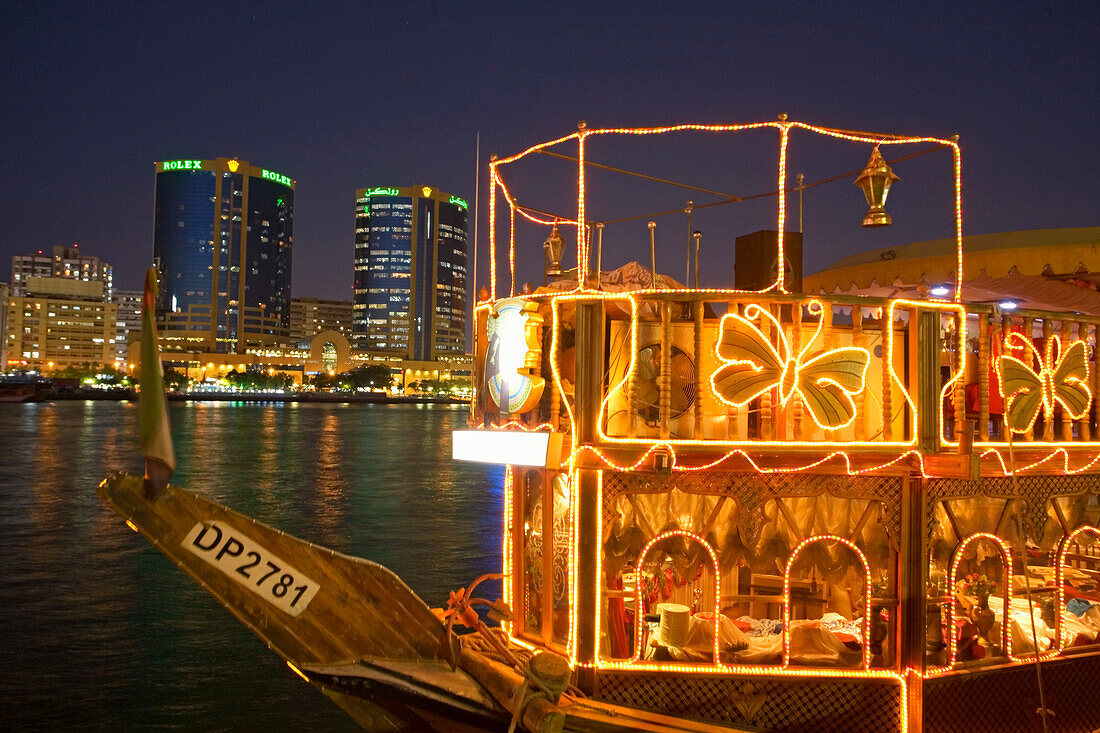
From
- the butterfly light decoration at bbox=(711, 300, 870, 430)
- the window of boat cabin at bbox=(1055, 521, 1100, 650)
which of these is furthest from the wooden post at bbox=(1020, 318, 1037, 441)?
the butterfly light decoration at bbox=(711, 300, 870, 430)

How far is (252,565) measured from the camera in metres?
7.23

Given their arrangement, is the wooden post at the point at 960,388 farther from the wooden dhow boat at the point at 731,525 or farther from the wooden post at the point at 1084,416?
the wooden post at the point at 1084,416

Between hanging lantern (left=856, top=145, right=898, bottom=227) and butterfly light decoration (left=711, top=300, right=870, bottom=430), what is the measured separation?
50.8 inches

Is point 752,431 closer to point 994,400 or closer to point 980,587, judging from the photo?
point 994,400

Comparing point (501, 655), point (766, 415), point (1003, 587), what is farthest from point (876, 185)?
point (501, 655)

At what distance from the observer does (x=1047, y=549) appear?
28.2 ft

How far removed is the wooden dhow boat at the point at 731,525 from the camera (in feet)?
23.5

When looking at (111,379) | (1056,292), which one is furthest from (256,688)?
(111,379)

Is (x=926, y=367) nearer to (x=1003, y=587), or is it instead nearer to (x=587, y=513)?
(x=1003, y=587)

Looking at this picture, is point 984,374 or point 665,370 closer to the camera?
point 665,370

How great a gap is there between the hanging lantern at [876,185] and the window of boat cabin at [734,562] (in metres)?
2.43

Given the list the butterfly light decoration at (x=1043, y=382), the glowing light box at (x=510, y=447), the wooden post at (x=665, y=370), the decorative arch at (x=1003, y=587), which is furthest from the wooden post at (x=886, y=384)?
the glowing light box at (x=510, y=447)

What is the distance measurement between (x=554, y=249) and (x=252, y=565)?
5.29 meters

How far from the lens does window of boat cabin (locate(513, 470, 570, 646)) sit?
802 cm
